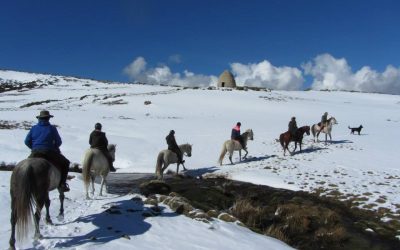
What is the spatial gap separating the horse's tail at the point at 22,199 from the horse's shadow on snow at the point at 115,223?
84 centimetres

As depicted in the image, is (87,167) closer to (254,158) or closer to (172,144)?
(172,144)

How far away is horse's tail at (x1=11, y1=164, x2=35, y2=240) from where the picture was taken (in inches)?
345

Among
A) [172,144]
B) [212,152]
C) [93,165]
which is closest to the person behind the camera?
[93,165]

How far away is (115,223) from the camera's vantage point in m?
10.8

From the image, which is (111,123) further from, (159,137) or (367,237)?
(367,237)

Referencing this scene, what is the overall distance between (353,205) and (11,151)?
21.1 metres

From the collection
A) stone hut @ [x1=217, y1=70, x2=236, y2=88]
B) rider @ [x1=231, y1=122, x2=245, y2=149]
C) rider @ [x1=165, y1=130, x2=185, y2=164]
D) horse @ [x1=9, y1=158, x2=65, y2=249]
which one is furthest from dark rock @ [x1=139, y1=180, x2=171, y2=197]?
stone hut @ [x1=217, y1=70, x2=236, y2=88]

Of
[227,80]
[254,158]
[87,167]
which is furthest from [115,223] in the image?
[227,80]

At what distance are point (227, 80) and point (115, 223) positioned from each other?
94695 mm

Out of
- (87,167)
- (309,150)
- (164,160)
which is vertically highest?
(87,167)

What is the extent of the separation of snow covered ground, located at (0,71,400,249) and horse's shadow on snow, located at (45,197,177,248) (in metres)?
0.06

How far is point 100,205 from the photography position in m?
13.0

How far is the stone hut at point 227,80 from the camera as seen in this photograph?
104m

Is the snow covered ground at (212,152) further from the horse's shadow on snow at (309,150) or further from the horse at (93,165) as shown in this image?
the horse at (93,165)
